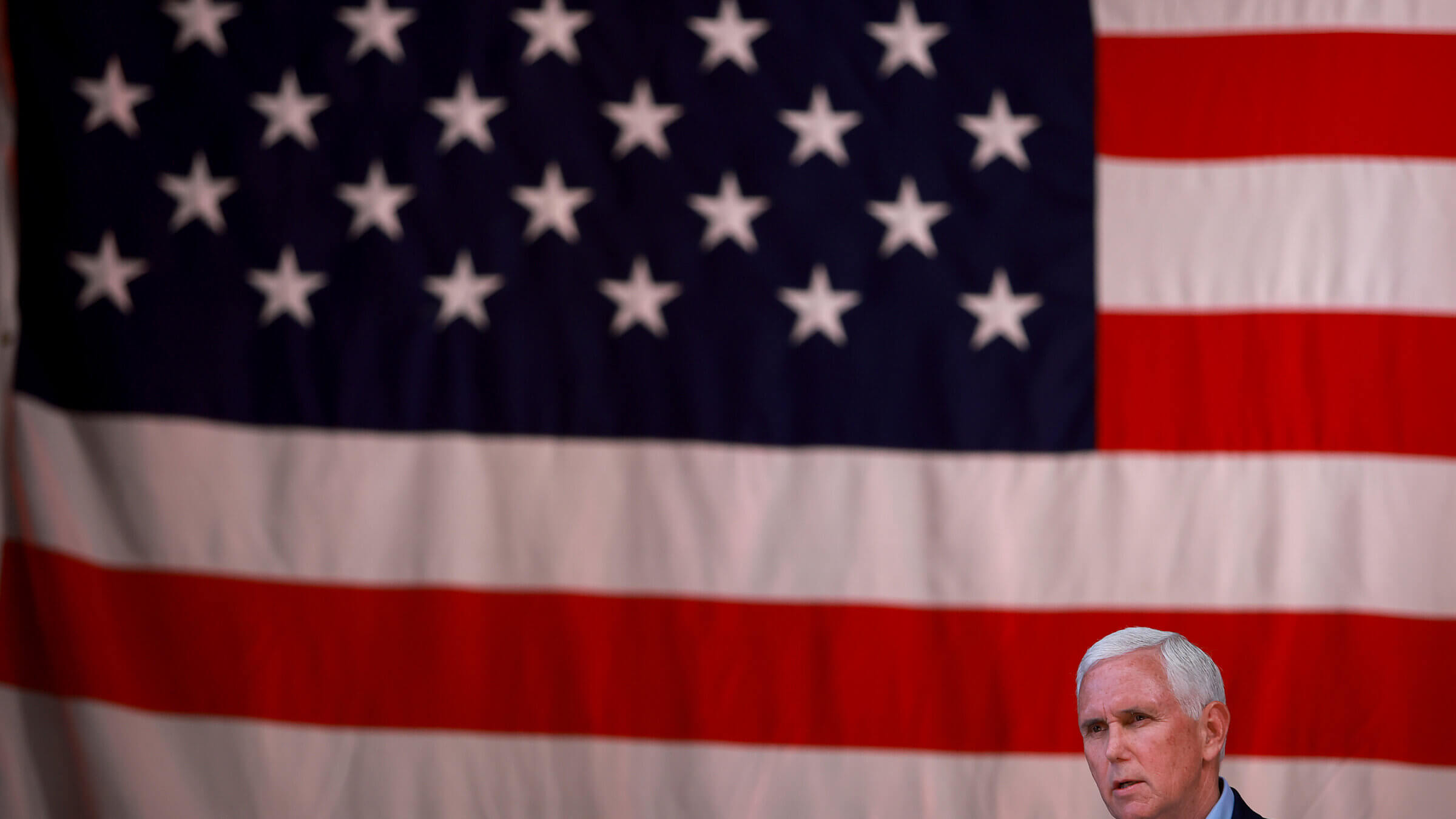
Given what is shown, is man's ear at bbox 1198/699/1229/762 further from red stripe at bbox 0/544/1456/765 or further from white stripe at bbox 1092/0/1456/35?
white stripe at bbox 1092/0/1456/35

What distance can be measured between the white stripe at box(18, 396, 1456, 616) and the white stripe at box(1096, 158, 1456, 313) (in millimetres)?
270

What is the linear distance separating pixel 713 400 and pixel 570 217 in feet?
1.33

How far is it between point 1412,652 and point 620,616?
1279mm

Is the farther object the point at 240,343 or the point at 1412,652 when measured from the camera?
the point at 240,343

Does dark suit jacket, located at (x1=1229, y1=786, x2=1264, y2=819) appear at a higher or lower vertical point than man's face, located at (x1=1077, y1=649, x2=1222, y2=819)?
lower

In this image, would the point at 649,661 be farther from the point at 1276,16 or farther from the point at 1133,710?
the point at 1276,16

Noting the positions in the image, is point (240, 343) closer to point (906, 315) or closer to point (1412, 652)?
point (906, 315)

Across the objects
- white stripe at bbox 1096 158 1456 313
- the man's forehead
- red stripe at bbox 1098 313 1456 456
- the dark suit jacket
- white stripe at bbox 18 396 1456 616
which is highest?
white stripe at bbox 1096 158 1456 313

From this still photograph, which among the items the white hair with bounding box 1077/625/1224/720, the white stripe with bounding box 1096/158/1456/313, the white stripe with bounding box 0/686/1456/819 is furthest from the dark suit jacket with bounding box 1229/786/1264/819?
the white stripe with bounding box 1096/158/1456/313

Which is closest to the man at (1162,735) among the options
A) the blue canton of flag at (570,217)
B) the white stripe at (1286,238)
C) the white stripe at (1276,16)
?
the blue canton of flag at (570,217)

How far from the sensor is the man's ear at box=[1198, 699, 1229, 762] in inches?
51.8

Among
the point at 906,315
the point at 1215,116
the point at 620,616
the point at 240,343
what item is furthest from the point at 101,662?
the point at 1215,116

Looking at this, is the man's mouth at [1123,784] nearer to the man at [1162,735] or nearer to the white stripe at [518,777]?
the man at [1162,735]

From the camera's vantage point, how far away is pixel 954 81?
1944 millimetres
